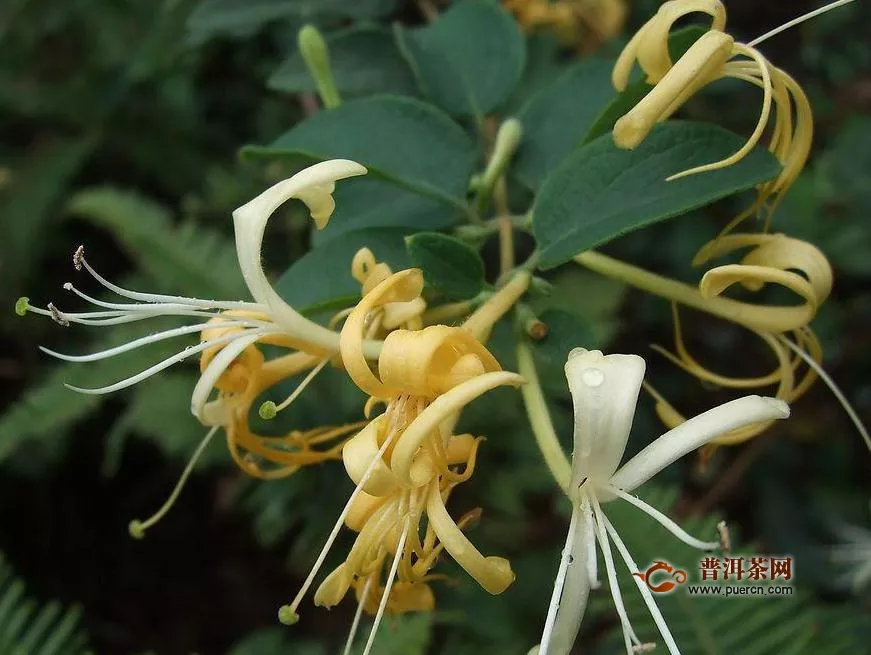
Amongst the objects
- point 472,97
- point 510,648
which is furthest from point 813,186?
point 510,648

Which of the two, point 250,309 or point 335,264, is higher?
point 335,264

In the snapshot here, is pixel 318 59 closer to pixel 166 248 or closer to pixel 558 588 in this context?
pixel 558 588

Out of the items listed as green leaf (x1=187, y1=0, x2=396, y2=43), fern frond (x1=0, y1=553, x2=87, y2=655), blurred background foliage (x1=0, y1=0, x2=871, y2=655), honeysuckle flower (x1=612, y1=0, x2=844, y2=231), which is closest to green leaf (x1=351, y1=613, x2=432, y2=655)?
blurred background foliage (x1=0, y1=0, x2=871, y2=655)

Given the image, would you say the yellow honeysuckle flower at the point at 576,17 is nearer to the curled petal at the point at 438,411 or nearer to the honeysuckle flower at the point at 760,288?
the honeysuckle flower at the point at 760,288

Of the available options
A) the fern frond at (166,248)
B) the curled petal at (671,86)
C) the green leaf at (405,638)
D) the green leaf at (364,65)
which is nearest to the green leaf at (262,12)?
the green leaf at (364,65)

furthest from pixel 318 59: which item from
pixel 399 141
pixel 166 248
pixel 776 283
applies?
pixel 166 248

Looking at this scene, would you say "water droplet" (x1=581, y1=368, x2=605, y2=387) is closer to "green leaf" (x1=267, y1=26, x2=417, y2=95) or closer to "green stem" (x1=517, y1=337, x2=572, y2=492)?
"green stem" (x1=517, y1=337, x2=572, y2=492)

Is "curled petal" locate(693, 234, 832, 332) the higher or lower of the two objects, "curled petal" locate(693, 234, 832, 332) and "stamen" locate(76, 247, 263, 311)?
the higher
